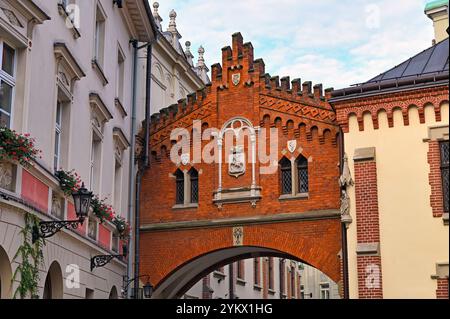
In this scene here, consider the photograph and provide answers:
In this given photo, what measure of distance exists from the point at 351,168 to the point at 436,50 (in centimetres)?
399

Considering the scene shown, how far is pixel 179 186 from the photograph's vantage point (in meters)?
21.6

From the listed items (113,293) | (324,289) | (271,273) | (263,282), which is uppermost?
(324,289)

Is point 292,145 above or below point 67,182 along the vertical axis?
above

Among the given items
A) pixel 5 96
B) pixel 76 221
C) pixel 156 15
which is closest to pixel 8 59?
pixel 5 96

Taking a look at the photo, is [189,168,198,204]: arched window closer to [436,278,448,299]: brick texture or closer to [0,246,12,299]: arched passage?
[436,278,448,299]: brick texture

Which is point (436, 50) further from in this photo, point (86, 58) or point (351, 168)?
point (86, 58)

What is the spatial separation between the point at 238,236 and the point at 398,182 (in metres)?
4.93

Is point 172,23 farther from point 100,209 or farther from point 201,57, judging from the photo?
point 100,209

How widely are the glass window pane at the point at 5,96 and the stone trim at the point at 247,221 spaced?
942 cm

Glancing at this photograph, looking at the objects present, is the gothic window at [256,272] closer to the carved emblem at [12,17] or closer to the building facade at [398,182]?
the building facade at [398,182]

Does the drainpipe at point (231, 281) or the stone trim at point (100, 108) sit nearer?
the stone trim at point (100, 108)

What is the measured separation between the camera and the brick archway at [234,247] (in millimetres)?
19141

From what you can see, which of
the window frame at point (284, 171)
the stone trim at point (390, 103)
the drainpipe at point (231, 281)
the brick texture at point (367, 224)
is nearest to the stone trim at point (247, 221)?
the window frame at point (284, 171)
